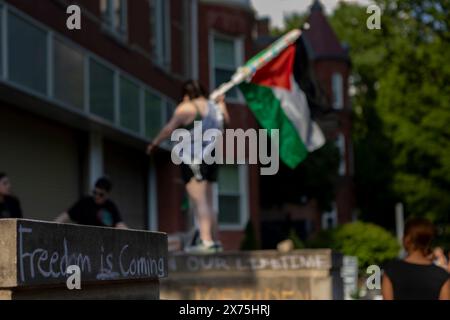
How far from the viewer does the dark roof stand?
1957 inches

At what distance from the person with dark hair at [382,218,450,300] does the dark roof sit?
144 ft

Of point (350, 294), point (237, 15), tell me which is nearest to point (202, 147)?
point (350, 294)

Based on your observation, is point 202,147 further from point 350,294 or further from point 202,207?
point 350,294

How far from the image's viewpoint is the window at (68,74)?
1531 centimetres

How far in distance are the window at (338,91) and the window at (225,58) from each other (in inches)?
953

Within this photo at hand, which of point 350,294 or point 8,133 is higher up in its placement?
point 8,133

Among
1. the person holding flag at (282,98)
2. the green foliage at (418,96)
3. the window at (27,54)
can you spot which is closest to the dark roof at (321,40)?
the green foliage at (418,96)

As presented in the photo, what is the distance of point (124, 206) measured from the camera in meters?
19.9

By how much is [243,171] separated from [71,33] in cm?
1066

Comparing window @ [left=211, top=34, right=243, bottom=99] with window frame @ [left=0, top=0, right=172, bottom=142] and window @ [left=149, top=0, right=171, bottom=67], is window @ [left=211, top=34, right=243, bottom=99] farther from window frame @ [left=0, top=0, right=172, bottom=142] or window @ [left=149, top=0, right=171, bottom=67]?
window frame @ [left=0, top=0, right=172, bottom=142]

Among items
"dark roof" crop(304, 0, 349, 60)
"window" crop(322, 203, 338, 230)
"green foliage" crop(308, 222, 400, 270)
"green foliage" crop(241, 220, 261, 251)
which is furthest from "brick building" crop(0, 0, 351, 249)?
"dark roof" crop(304, 0, 349, 60)

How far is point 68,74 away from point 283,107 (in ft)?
13.9

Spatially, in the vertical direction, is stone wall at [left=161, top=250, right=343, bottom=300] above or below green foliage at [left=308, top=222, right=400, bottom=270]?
below

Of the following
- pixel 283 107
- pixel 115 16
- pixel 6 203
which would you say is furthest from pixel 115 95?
pixel 6 203
